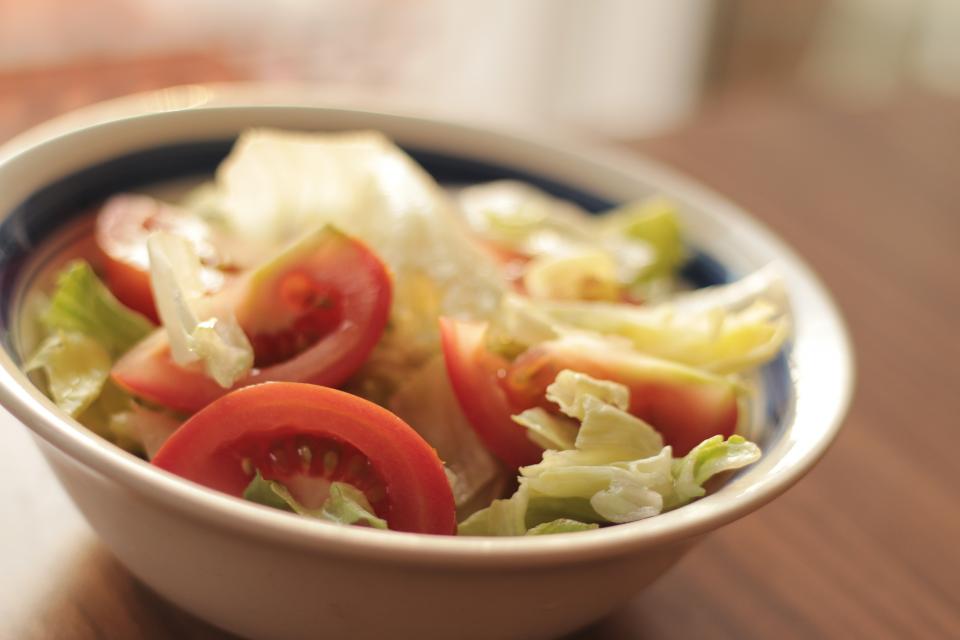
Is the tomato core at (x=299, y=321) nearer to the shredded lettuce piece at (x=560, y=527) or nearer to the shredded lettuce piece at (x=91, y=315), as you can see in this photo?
the shredded lettuce piece at (x=91, y=315)

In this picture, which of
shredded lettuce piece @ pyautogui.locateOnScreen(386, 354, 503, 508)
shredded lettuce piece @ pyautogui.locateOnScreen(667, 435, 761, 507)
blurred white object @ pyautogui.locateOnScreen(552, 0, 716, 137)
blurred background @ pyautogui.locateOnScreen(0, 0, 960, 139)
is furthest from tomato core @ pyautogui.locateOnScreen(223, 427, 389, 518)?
blurred white object @ pyautogui.locateOnScreen(552, 0, 716, 137)

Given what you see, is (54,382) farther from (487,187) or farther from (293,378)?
(487,187)

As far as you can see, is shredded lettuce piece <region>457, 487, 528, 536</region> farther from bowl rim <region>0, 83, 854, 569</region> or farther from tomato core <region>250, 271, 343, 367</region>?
tomato core <region>250, 271, 343, 367</region>

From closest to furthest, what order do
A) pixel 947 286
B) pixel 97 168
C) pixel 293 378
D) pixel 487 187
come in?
pixel 293 378
pixel 97 168
pixel 487 187
pixel 947 286

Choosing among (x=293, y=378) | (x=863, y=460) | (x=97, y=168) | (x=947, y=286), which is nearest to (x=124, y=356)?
(x=293, y=378)

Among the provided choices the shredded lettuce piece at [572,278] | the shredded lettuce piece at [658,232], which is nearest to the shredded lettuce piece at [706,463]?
the shredded lettuce piece at [572,278]

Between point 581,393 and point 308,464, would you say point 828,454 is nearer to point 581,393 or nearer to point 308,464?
point 581,393

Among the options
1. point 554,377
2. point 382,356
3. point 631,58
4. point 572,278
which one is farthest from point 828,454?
point 631,58
